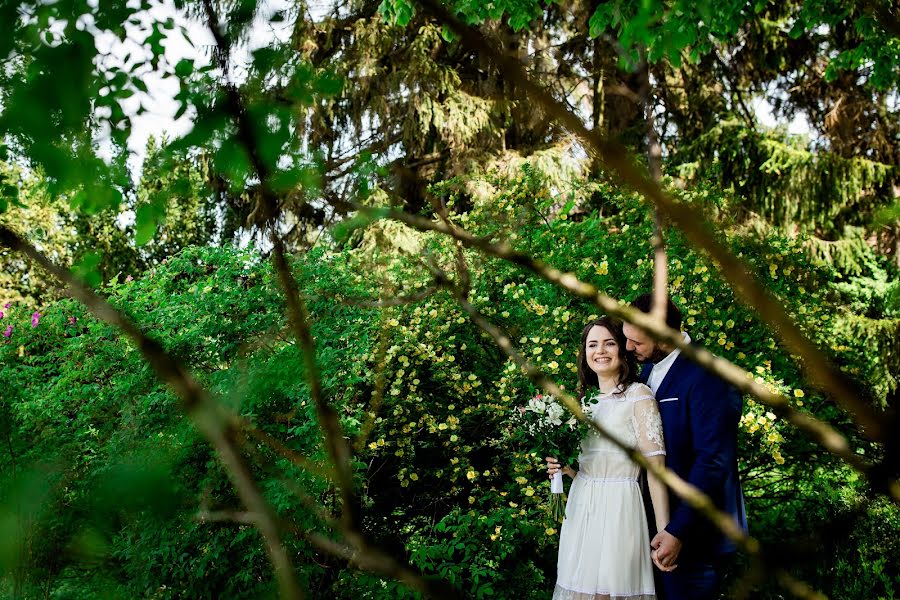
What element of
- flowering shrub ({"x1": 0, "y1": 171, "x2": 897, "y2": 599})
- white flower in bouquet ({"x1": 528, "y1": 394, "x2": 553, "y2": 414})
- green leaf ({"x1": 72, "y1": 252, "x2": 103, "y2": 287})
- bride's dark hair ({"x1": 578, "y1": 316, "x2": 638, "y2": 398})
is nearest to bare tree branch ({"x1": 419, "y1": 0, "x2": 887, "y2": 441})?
green leaf ({"x1": 72, "y1": 252, "x2": 103, "y2": 287})

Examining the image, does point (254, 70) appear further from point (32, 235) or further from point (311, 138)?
point (32, 235)

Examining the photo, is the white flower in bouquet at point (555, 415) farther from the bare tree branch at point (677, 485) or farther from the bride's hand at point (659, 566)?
the bare tree branch at point (677, 485)

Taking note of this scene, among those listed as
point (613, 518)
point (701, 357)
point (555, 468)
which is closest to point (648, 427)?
point (613, 518)

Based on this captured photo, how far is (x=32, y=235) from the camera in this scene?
12.0 meters

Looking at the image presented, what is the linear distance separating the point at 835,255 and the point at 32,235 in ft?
36.3

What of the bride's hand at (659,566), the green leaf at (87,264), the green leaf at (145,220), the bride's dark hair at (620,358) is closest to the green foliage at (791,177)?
the bride's dark hair at (620,358)

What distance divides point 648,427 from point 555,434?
0.60 metres

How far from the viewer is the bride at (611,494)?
277 centimetres

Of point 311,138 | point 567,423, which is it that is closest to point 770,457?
point 567,423

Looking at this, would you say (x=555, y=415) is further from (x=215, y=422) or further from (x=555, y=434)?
(x=215, y=422)

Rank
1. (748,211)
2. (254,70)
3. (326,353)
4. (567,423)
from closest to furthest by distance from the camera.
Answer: (254,70), (567,423), (326,353), (748,211)

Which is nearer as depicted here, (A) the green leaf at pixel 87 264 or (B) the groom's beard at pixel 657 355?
(A) the green leaf at pixel 87 264

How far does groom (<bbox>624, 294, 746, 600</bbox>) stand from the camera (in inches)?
97.8

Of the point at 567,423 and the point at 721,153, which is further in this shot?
the point at 721,153
